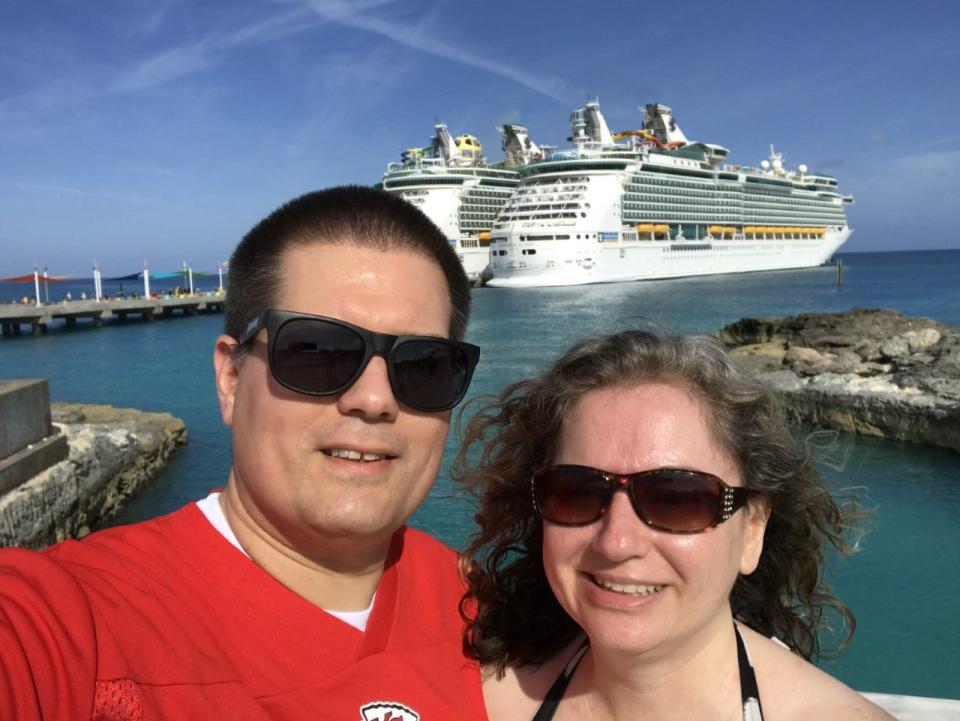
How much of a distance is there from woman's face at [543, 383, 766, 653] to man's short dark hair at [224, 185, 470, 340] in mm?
492

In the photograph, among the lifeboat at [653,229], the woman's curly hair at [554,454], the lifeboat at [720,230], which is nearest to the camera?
the woman's curly hair at [554,454]

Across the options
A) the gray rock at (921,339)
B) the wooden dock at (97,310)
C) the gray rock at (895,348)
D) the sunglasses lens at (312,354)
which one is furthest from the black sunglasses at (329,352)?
the wooden dock at (97,310)

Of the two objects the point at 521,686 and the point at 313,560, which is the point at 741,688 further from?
the point at 313,560

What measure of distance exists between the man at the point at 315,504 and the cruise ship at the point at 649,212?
40.0 metres

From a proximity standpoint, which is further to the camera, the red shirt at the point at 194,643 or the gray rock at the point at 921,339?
the gray rock at the point at 921,339

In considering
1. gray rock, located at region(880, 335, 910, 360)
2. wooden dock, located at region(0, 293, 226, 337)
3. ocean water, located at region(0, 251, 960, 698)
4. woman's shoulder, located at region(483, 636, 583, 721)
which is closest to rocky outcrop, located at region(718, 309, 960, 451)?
gray rock, located at region(880, 335, 910, 360)

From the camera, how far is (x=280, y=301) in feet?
4.35

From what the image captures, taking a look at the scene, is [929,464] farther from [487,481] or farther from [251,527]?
[251,527]

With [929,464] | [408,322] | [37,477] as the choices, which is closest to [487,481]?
[408,322]

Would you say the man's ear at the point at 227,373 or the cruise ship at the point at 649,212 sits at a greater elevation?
the cruise ship at the point at 649,212

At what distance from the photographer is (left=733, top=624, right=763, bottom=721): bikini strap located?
4.11ft

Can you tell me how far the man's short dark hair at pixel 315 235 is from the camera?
133cm

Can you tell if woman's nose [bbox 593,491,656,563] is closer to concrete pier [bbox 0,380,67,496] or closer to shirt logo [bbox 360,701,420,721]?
shirt logo [bbox 360,701,420,721]

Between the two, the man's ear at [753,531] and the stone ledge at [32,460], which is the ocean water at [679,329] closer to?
the man's ear at [753,531]
